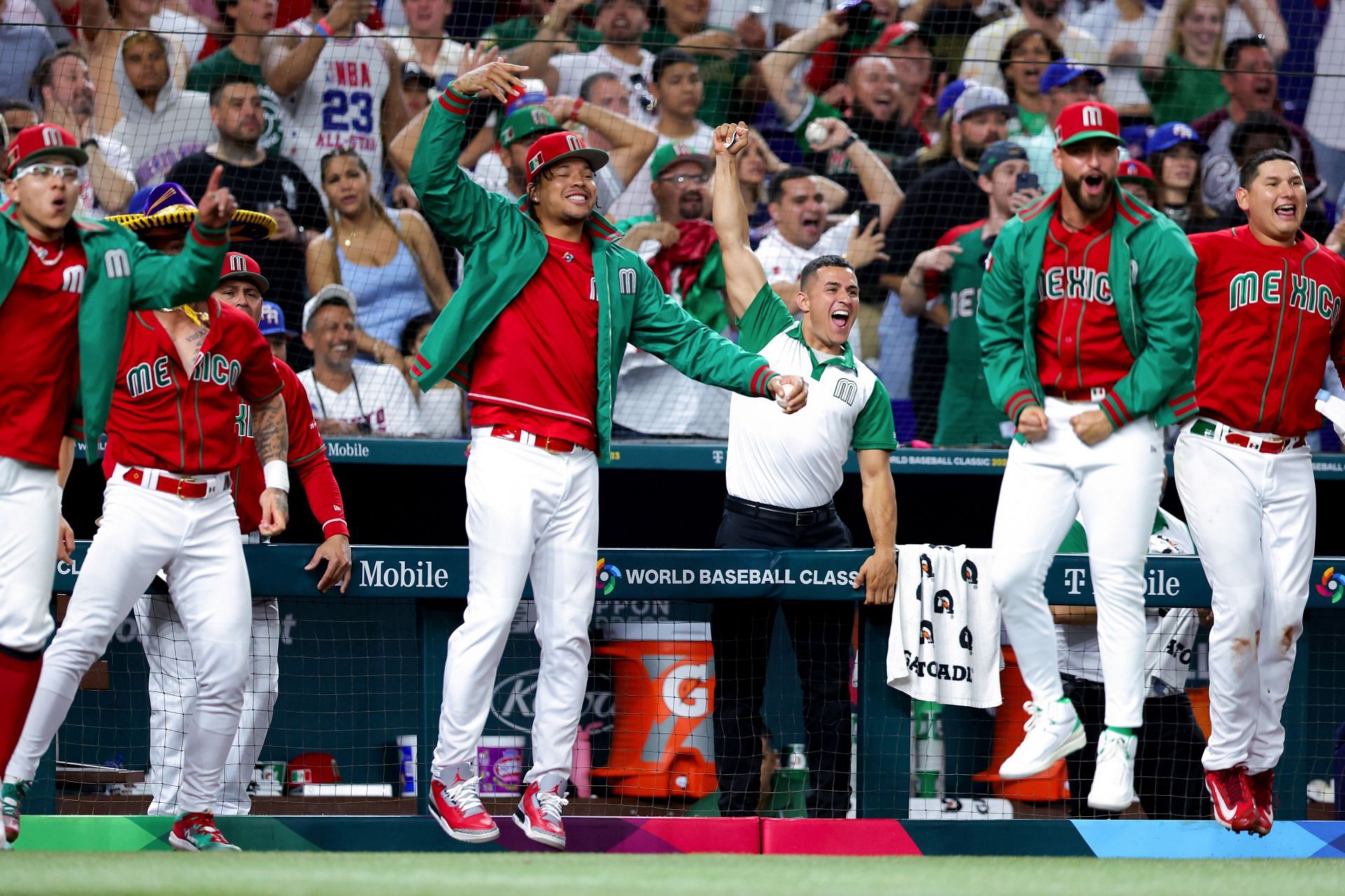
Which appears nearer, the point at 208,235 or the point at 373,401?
the point at 208,235

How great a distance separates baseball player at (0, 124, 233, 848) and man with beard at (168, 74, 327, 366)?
11.0ft

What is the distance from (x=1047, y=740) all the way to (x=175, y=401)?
106 inches

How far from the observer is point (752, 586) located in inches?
196

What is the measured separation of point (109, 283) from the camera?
4.02 meters

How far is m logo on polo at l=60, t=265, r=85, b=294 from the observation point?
399cm

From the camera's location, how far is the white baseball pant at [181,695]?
5000 mm

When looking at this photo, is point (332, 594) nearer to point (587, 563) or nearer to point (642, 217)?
point (587, 563)

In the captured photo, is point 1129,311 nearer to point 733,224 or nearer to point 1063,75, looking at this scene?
point 733,224

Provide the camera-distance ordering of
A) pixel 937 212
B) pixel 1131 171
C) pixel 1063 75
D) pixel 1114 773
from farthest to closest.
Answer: pixel 1063 75 < pixel 937 212 < pixel 1131 171 < pixel 1114 773

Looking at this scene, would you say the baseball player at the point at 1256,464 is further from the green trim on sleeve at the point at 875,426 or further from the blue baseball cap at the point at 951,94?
the blue baseball cap at the point at 951,94

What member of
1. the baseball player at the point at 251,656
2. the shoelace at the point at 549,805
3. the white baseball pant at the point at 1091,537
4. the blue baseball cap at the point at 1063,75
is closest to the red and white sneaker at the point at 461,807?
the shoelace at the point at 549,805

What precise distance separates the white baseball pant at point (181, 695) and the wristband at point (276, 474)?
0.47 m

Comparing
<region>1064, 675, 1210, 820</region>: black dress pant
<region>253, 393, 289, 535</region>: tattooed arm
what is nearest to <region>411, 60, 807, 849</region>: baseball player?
<region>253, 393, 289, 535</region>: tattooed arm

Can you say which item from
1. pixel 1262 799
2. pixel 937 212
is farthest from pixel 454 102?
pixel 937 212
